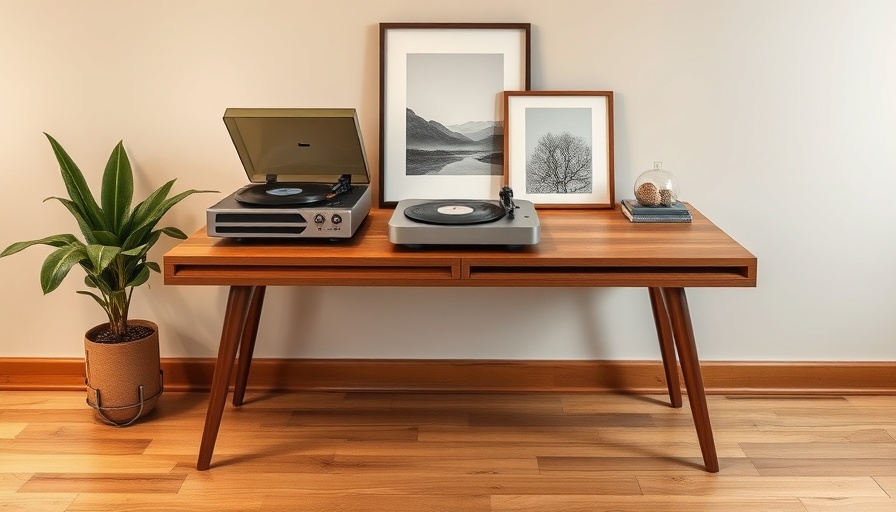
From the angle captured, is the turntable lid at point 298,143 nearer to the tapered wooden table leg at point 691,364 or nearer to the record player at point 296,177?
the record player at point 296,177

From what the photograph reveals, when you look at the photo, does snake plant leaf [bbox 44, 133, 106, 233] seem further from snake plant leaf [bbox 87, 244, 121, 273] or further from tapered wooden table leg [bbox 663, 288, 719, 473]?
tapered wooden table leg [bbox 663, 288, 719, 473]

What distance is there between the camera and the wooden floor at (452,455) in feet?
7.17

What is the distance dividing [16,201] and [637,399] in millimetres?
1964

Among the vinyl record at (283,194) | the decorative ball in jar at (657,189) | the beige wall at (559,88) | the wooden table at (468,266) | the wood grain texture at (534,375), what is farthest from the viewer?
the wood grain texture at (534,375)

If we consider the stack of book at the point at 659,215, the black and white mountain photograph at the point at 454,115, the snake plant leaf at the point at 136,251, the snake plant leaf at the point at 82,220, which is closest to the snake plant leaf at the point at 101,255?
the snake plant leaf at the point at 136,251

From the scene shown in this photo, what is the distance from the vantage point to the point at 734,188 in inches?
106

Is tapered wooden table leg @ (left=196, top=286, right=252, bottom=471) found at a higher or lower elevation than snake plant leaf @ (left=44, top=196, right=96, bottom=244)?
lower

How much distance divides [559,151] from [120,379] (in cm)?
140

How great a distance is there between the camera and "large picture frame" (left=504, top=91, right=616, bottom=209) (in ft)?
8.54

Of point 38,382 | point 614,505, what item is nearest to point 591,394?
point 614,505

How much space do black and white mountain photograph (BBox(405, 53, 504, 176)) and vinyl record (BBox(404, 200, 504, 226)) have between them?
0.28 metres

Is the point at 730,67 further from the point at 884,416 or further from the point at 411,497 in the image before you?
the point at 411,497

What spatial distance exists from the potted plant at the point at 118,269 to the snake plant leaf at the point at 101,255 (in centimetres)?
8

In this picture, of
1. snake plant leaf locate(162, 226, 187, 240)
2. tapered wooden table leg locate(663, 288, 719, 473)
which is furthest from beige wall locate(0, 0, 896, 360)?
tapered wooden table leg locate(663, 288, 719, 473)
